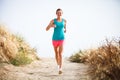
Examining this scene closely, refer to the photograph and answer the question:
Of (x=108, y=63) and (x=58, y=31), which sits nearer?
(x=108, y=63)

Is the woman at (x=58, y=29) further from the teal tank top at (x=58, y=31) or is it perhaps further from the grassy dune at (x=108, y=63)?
the grassy dune at (x=108, y=63)

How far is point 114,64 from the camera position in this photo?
493 cm

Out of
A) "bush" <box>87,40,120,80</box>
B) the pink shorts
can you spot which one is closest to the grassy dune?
"bush" <box>87,40,120,80</box>

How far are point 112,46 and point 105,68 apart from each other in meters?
0.42

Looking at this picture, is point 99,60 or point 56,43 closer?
point 99,60

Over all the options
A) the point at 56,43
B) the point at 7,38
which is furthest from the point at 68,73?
the point at 7,38

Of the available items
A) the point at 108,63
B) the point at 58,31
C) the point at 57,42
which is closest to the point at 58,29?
the point at 58,31

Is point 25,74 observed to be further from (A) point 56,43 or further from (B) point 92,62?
(B) point 92,62

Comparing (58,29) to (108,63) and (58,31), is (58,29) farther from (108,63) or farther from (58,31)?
(108,63)

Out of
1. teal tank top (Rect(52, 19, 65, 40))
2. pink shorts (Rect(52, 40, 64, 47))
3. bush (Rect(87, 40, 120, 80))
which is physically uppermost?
teal tank top (Rect(52, 19, 65, 40))

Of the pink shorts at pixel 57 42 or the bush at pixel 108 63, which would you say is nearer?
the bush at pixel 108 63

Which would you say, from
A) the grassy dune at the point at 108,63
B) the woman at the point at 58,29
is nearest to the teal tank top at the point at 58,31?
the woman at the point at 58,29

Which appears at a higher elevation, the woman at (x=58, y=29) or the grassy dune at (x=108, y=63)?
the woman at (x=58, y=29)

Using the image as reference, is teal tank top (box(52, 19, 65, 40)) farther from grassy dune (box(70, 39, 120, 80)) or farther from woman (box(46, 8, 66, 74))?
grassy dune (box(70, 39, 120, 80))
